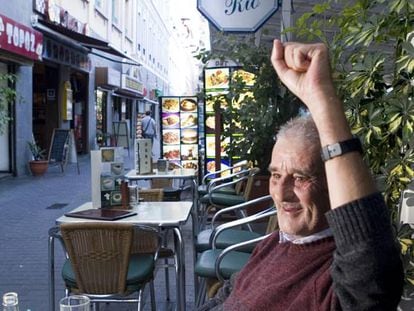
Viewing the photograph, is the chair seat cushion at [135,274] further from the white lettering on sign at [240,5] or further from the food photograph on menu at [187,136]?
the food photograph on menu at [187,136]

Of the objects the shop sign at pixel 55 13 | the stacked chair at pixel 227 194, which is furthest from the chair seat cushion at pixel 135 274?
the shop sign at pixel 55 13

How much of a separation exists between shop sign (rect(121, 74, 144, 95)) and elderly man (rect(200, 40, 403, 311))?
66.3 ft

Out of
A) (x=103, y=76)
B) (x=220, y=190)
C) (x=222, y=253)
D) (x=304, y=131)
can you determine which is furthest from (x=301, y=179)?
(x=103, y=76)

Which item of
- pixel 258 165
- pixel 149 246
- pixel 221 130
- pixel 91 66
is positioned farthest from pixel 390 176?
pixel 91 66

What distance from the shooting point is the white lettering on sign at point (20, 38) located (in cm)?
1011

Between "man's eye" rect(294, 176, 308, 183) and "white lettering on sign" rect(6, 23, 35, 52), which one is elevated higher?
"white lettering on sign" rect(6, 23, 35, 52)

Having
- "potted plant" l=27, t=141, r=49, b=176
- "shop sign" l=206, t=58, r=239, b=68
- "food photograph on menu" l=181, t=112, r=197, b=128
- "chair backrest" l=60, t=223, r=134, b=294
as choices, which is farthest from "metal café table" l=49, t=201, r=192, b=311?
"potted plant" l=27, t=141, r=49, b=176

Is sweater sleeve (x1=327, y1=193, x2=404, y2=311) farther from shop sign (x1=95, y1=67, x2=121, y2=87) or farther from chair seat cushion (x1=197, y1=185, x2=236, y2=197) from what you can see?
shop sign (x1=95, y1=67, x2=121, y2=87)

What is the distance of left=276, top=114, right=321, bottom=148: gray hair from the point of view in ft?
5.27

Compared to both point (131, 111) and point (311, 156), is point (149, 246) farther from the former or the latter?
point (131, 111)

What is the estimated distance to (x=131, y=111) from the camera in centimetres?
2977

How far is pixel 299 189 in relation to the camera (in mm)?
1597

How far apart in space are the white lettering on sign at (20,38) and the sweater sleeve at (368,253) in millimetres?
9831

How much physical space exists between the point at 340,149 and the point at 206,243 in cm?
280
